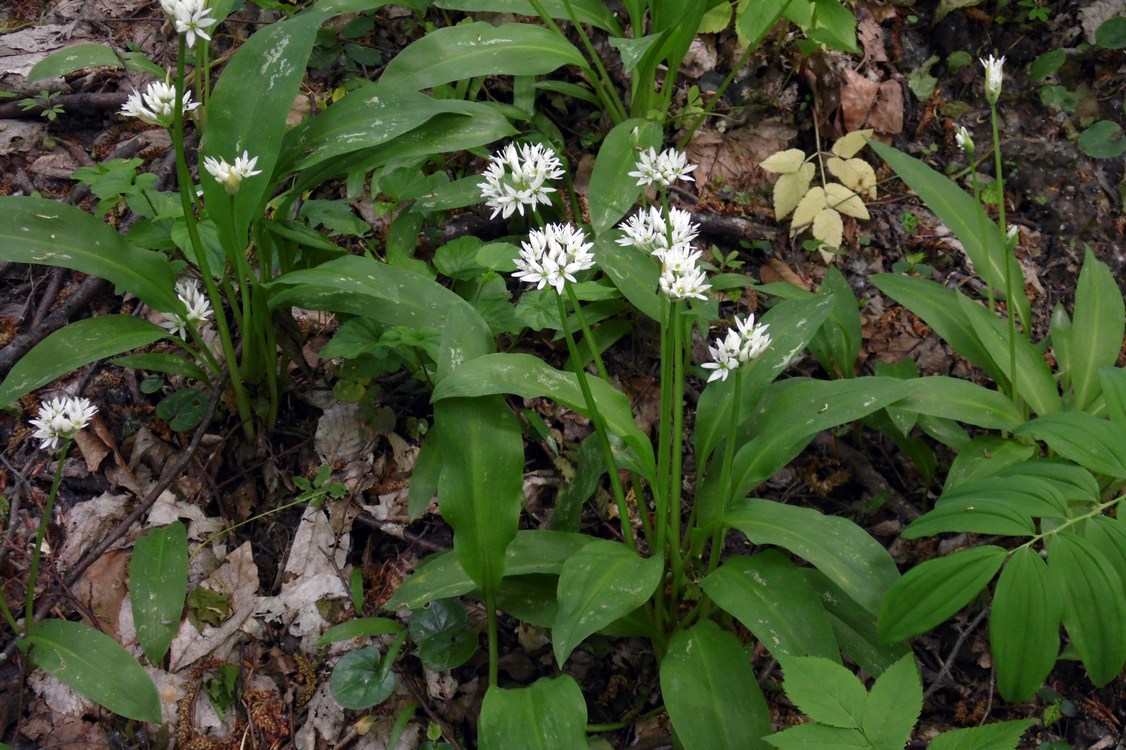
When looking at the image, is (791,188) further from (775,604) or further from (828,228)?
(775,604)

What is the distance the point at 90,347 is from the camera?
2.33 metres

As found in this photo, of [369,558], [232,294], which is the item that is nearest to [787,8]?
[232,294]

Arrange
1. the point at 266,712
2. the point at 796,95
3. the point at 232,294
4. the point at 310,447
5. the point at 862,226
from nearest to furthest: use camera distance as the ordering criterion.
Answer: the point at 266,712, the point at 232,294, the point at 310,447, the point at 862,226, the point at 796,95

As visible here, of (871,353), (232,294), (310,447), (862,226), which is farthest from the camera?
(862,226)

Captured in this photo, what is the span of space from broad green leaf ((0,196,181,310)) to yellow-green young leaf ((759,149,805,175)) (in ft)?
7.14

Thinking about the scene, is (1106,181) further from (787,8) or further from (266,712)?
(266,712)

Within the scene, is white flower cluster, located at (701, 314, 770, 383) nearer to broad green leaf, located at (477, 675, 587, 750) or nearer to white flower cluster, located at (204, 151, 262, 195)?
broad green leaf, located at (477, 675, 587, 750)

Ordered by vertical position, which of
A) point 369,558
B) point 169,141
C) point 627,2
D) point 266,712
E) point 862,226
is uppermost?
point 627,2

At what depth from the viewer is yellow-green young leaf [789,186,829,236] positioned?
10.4ft

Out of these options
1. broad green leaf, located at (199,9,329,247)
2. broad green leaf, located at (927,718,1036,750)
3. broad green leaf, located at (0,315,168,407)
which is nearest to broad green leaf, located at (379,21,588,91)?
broad green leaf, located at (199,9,329,247)

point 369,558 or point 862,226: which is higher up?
point 862,226

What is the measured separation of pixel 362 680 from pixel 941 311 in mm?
2075

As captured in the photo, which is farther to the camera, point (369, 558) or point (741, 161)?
point (741, 161)

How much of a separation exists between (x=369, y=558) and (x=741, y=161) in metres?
2.20
